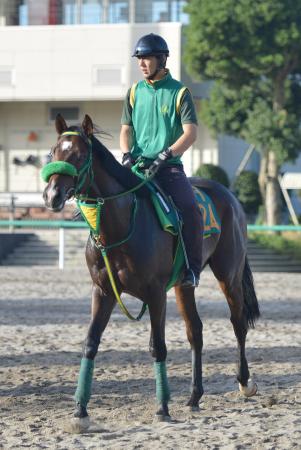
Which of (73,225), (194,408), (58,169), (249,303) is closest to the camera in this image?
(58,169)

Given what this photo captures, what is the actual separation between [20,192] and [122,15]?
268 inches

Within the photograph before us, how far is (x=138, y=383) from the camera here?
783 cm

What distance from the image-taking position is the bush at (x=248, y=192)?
97.9ft

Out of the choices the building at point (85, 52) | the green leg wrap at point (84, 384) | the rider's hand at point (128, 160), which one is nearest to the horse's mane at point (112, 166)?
the rider's hand at point (128, 160)

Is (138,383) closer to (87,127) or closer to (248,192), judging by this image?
(87,127)

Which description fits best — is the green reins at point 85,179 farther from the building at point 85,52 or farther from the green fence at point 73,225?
the building at point 85,52

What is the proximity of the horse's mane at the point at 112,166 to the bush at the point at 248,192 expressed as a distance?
23.4 meters

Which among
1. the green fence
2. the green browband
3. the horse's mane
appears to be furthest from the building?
the green browband

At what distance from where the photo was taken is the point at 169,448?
566 cm

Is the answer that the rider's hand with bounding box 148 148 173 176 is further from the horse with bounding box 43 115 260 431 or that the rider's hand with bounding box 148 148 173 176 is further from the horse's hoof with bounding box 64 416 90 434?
the horse's hoof with bounding box 64 416 90 434

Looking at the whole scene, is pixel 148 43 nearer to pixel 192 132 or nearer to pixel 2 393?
pixel 192 132

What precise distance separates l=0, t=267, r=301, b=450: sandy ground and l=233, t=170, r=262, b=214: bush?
15918 mm

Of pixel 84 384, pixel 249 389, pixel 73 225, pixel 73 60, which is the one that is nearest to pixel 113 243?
pixel 84 384

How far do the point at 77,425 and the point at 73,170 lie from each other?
5.40 feet
